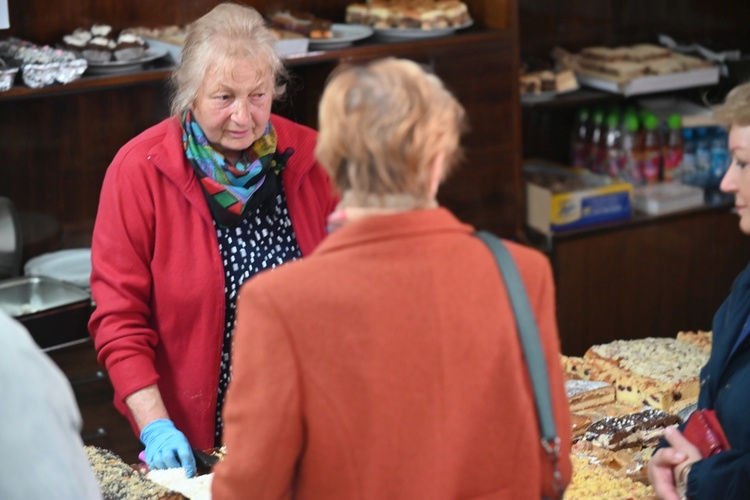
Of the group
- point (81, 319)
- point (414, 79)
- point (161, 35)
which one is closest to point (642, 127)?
point (161, 35)

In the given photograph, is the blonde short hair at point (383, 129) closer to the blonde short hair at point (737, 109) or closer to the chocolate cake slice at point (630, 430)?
the blonde short hair at point (737, 109)

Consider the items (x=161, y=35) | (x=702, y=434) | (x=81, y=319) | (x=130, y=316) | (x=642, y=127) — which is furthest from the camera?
(x=642, y=127)

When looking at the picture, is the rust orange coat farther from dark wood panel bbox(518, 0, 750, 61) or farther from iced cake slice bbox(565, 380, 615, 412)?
dark wood panel bbox(518, 0, 750, 61)

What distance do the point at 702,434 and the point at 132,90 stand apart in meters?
2.26

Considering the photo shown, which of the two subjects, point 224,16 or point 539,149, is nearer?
point 224,16

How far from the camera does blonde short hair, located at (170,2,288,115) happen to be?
2232 millimetres

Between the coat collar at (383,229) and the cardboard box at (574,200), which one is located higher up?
the coat collar at (383,229)

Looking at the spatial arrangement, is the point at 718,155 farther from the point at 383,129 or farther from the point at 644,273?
the point at 383,129

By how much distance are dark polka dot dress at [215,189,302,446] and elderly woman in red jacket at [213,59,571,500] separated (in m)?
0.90

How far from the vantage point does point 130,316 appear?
88.7 inches

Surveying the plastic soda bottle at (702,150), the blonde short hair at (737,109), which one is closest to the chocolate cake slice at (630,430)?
the blonde short hair at (737,109)

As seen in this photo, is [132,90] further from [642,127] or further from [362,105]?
[362,105]

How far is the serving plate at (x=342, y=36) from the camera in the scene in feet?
11.3

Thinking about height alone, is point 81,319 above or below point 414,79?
below
